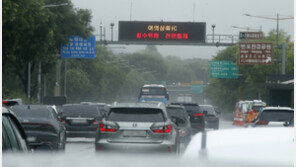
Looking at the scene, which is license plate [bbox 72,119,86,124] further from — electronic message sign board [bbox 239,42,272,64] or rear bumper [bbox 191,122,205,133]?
electronic message sign board [bbox 239,42,272,64]

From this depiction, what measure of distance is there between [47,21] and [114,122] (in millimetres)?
30126

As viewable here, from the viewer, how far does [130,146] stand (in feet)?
56.7

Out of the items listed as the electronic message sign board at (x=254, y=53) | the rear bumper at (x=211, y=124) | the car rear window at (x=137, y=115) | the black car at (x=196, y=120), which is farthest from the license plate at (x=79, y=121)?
the electronic message sign board at (x=254, y=53)

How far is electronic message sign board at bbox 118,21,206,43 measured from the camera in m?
63.1

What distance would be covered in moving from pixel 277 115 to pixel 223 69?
63.6 metres

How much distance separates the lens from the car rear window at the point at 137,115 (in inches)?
700

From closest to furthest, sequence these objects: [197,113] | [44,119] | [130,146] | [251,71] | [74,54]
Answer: [130,146] → [44,119] → [197,113] → [74,54] → [251,71]

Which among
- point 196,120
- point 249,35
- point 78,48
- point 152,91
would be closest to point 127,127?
point 196,120

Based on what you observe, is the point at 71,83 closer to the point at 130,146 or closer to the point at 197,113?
the point at 197,113

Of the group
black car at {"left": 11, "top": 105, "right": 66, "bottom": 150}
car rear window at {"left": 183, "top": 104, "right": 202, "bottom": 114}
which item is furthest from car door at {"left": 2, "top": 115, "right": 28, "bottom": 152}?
car rear window at {"left": 183, "top": 104, "right": 202, "bottom": 114}

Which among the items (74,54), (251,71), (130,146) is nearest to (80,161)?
(130,146)

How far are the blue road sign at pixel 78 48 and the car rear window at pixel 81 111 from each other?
27124 millimetres

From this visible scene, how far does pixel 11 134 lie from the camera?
5.93 metres

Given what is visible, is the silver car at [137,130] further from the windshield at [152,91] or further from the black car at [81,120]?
the windshield at [152,91]
